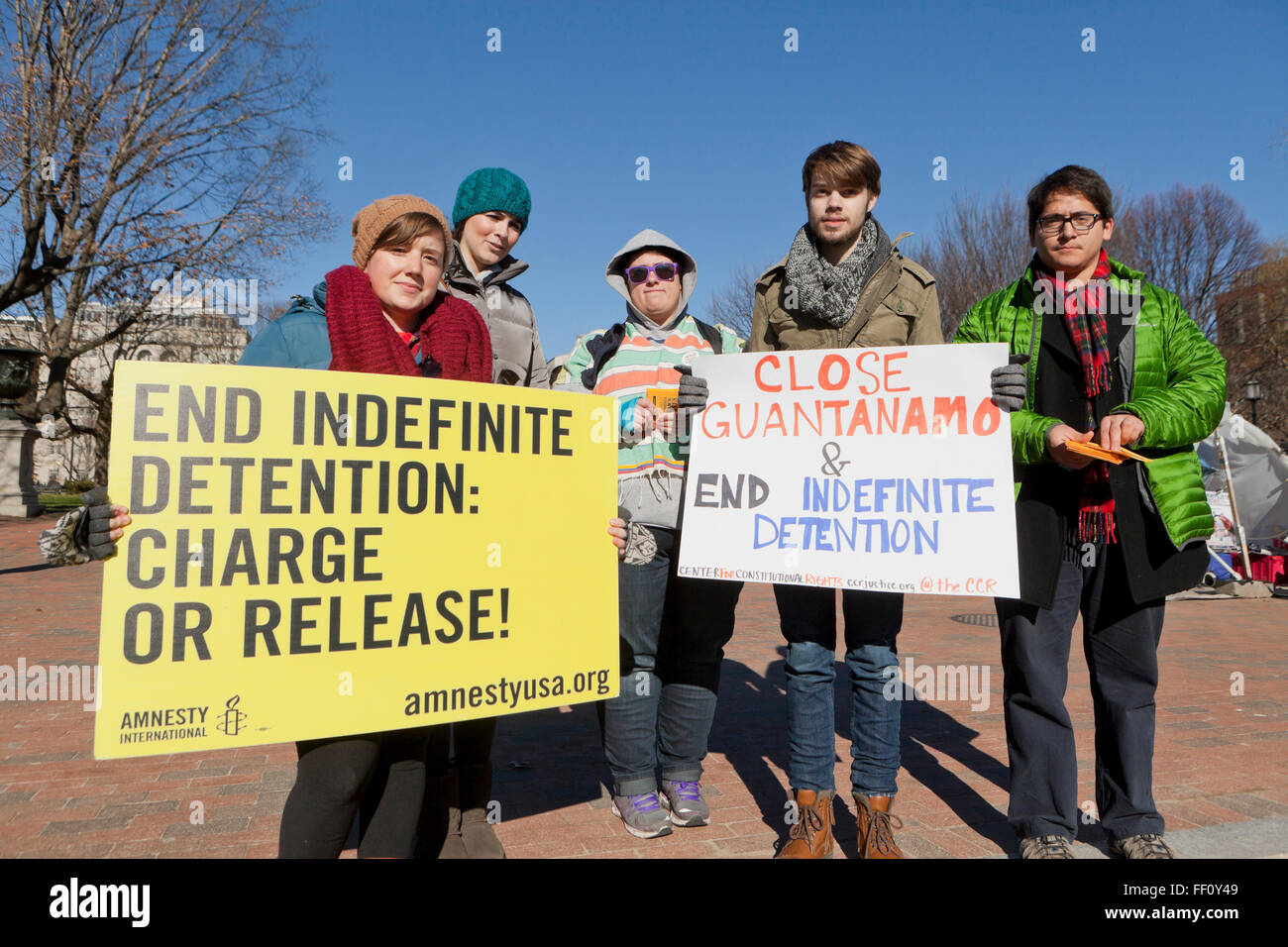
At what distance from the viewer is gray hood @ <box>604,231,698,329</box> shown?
143 inches

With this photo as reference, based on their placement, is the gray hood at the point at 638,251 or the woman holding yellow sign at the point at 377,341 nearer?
the woman holding yellow sign at the point at 377,341

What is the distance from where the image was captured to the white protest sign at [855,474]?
3008 mm

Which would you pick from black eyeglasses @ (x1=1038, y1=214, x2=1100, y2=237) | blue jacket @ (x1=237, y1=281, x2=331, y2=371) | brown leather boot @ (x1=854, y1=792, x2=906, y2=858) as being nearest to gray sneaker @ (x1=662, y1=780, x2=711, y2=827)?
brown leather boot @ (x1=854, y1=792, x2=906, y2=858)

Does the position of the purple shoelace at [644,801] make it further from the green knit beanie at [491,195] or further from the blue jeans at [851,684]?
the green knit beanie at [491,195]

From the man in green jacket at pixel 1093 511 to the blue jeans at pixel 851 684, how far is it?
463mm

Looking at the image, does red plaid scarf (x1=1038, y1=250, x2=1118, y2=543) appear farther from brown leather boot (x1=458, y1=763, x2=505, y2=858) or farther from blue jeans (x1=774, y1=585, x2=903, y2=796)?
brown leather boot (x1=458, y1=763, x2=505, y2=858)

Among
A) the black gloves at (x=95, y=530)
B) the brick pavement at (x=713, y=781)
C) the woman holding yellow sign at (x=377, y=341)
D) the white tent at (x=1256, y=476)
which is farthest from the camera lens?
the white tent at (x=1256, y=476)

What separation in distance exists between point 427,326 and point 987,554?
6.52 feet

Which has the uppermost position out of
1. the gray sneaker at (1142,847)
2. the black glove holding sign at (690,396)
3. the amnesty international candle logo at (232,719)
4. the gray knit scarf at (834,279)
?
the gray knit scarf at (834,279)

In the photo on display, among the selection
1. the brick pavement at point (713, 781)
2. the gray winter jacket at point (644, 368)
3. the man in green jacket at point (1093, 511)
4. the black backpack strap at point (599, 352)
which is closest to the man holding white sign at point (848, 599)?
the brick pavement at point (713, 781)

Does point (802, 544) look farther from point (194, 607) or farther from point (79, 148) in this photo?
point (79, 148)

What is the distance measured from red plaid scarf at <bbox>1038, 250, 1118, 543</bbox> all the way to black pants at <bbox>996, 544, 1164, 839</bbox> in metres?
0.09

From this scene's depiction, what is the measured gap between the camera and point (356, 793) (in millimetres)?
2467
